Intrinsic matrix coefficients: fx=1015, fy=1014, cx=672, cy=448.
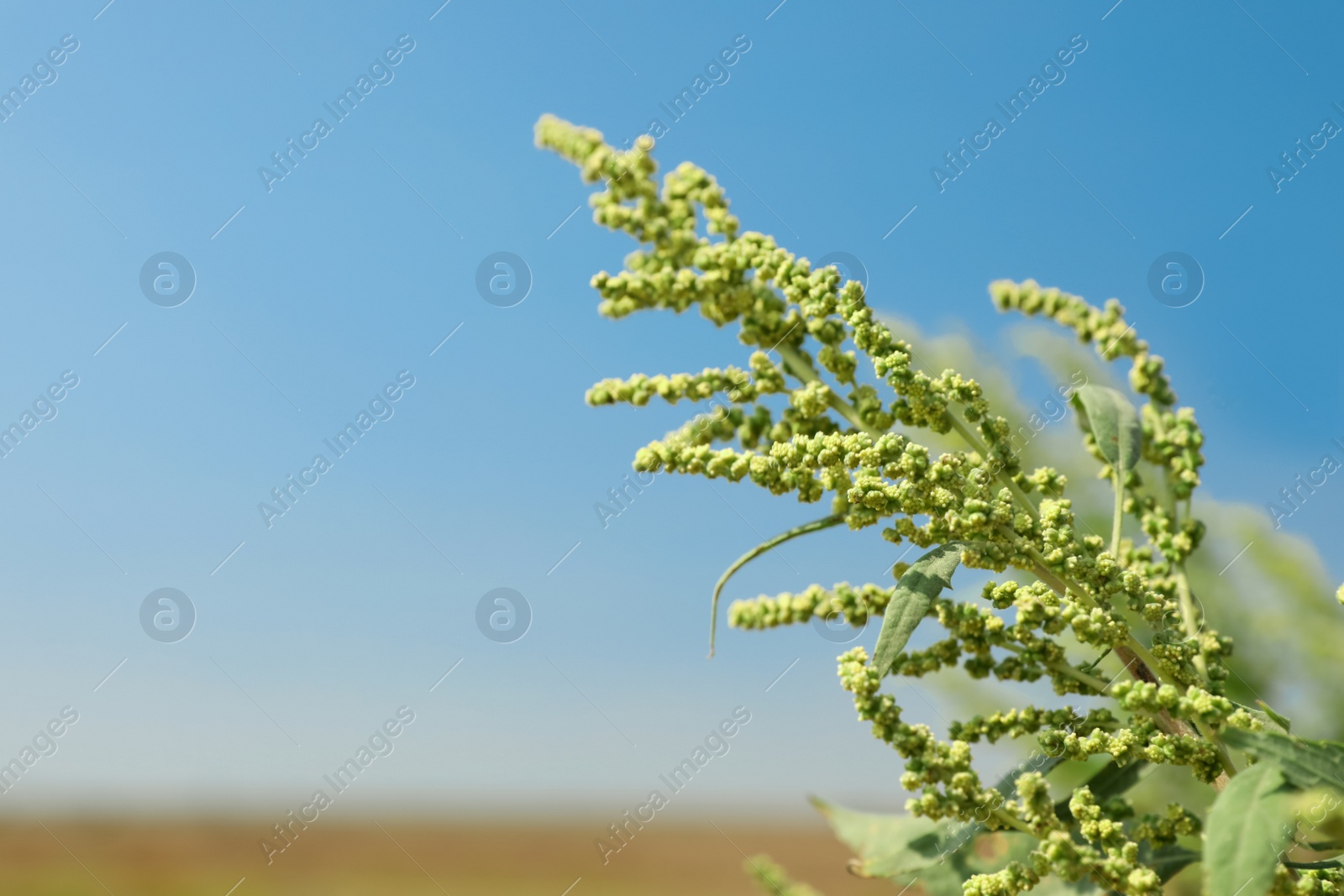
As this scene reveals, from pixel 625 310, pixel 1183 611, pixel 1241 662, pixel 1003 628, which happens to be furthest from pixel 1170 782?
pixel 625 310

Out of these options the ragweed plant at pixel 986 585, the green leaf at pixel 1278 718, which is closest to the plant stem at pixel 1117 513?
the ragweed plant at pixel 986 585

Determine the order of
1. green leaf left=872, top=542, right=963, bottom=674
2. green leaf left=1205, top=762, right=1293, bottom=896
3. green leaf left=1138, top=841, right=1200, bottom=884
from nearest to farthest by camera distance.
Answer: green leaf left=1205, top=762, right=1293, bottom=896
green leaf left=872, top=542, right=963, bottom=674
green leaf left=1138, top=841, right=1200, bottom=884

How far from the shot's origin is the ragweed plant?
0.87 metres

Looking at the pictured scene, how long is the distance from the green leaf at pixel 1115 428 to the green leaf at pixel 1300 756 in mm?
319

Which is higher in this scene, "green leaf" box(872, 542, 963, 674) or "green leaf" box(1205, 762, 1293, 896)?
"green leaf" box(872, 542, 963, 674)

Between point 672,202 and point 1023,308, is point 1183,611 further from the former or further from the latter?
point 672,202

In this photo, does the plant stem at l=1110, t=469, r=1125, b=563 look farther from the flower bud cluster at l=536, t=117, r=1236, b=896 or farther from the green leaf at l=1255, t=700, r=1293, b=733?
the green leaf at l=1255, t=700, r=1293, b=733

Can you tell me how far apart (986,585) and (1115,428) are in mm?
261

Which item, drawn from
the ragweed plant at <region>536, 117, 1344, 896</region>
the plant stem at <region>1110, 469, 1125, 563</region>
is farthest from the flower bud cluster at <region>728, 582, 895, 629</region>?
the plant stem at <region>1110, 469, 1125, 563</region>

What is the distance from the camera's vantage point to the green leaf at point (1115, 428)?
106 centimetres

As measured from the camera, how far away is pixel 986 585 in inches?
37.2

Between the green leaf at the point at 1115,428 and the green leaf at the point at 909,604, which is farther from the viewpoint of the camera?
the green leaf at the point at 1115,428

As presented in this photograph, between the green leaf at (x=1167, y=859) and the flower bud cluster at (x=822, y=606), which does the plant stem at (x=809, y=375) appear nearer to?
the flower bud cluster at (x=822, y=606)

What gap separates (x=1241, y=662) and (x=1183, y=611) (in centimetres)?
112
